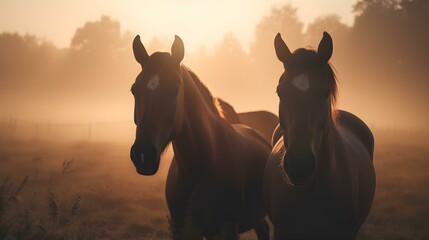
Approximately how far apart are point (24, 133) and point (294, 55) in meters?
29.1

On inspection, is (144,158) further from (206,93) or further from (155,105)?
(206,93)

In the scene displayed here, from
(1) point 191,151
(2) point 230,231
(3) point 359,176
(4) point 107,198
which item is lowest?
(4) point 107,198

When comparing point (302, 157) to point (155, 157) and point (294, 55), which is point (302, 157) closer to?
point (294, 55)

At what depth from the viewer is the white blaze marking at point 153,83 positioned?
3.31m

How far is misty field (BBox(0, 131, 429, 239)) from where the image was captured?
4699 millimetres

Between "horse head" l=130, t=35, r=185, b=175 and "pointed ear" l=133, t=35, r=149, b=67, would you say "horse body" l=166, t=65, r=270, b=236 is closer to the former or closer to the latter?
"horse head" l=130, t=35, r=185, b=175

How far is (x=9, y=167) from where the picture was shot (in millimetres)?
13805

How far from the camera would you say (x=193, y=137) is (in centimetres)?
385

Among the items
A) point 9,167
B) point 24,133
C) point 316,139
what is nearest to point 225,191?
point 316,139

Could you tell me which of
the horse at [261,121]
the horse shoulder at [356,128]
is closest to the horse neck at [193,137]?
the horse shoulder at [356,128]

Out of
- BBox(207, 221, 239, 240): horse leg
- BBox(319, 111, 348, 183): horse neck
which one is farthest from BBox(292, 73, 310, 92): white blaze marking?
BBox(207, 221, 239, 240): horse leg

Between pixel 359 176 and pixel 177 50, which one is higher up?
pixel 177 50

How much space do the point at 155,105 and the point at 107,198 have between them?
26.6 feet

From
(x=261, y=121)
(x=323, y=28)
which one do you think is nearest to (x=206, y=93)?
(x=261, y=121)
